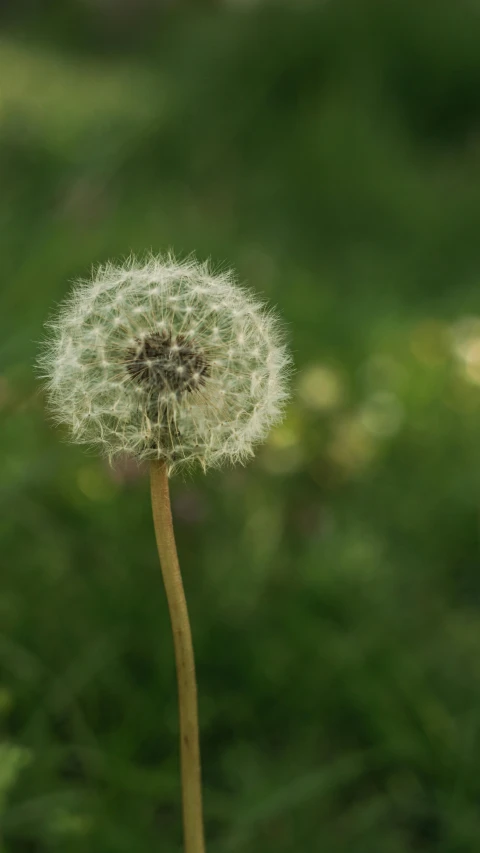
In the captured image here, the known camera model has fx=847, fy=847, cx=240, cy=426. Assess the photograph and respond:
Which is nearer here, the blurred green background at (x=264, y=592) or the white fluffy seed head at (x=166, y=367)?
the white fluffy seed head at (x=166, y=367)

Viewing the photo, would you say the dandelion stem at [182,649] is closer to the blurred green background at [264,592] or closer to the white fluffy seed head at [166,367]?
the white fluffy seed head at [166,367]

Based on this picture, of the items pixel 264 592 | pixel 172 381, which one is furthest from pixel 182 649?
pixel 264 592

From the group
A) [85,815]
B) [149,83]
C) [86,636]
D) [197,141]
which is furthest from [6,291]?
[149,83]

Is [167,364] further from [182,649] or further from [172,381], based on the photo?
[182,649]

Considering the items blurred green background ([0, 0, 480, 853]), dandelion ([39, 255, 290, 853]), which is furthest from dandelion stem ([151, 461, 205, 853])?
blurred green background ([0, 0, 480, 853])

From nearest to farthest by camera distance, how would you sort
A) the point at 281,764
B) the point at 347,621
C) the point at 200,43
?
the point at 281,764 < the point at 347,621 < the point at 200,43

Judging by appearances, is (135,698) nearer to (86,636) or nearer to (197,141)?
(86,636)

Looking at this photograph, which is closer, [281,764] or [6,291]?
[281,764]

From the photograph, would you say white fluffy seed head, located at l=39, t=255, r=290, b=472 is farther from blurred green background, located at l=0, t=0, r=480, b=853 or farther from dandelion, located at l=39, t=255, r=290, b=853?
blurred green background, located at l=0, t=0, r=480, b=853

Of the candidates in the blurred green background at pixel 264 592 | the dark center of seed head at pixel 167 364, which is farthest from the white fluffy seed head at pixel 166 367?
the blurred green background at pixel 264 592
